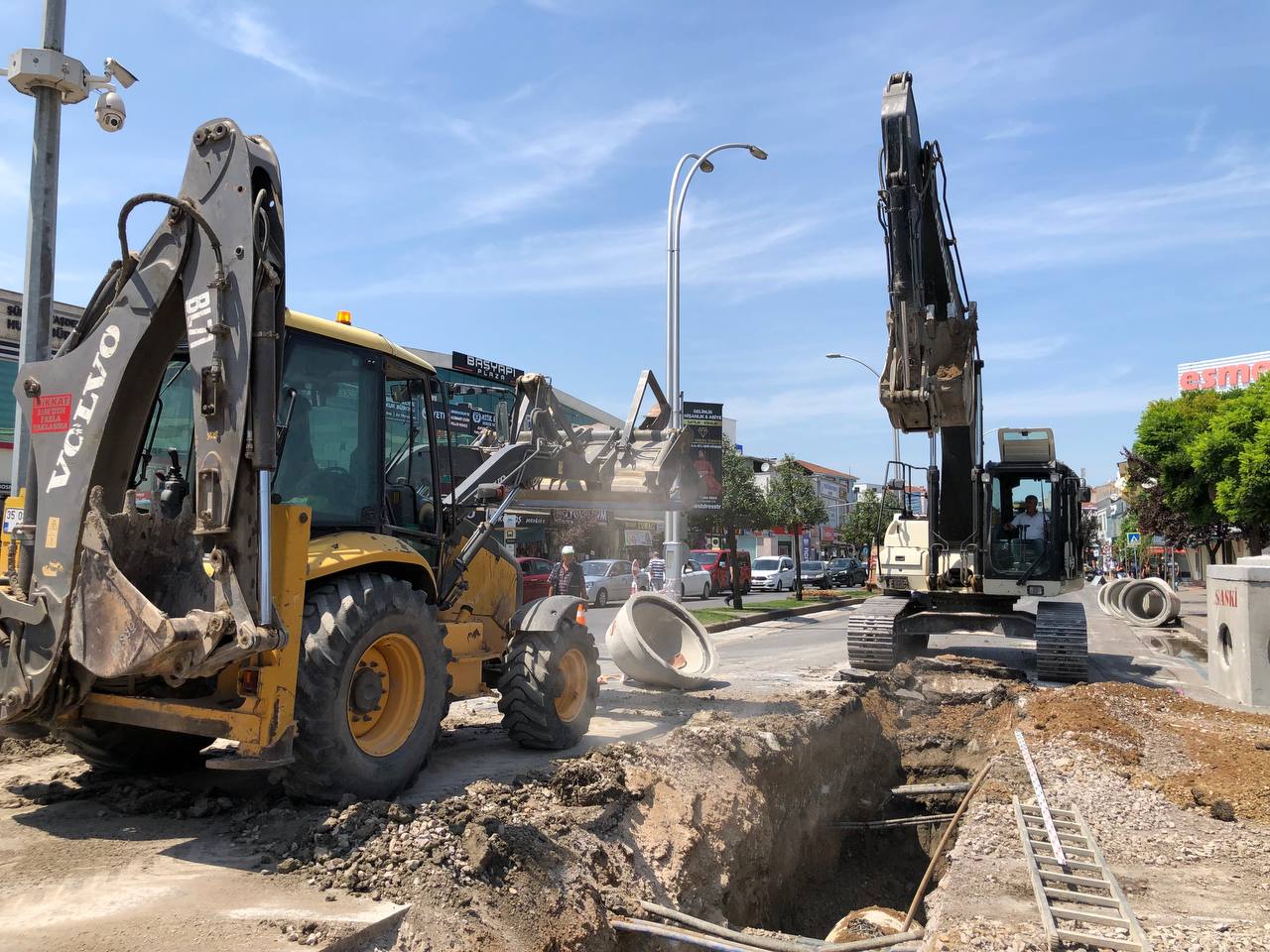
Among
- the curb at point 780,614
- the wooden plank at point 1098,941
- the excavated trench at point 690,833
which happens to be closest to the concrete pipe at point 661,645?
the excavated trench at point 690,833

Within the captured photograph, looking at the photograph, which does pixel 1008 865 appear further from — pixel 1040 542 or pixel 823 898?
pixel 1040 542

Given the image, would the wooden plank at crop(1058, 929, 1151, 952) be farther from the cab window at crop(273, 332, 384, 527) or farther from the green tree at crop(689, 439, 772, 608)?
the green tree at crop(689, 439, 772, 608)

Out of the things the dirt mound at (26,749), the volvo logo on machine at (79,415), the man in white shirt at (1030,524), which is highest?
the volvo logo on machine at (79,415)

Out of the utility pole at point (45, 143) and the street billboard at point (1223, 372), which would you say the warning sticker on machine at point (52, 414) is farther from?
the street billboard at point (1223, 372)

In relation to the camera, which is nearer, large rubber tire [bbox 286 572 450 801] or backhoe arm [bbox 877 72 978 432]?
large rubber tire [bbox 286 572 450 801]

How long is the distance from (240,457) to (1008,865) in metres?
4.67

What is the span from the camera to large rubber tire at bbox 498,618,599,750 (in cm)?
708

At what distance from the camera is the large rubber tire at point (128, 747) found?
5566mm

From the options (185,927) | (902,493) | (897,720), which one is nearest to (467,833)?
(185,927)

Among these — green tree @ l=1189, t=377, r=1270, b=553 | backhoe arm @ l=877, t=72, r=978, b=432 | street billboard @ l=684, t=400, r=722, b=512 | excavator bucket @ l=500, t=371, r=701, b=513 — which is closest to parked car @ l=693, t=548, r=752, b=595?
street billboard @ l=684, t=400, r=722, b=512

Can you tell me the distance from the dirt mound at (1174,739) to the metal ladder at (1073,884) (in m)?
Answer: 1.22

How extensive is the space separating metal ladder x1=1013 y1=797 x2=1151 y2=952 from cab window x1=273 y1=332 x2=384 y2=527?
4408 mm

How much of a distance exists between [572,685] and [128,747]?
3.27 metres

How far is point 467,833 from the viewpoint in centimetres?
459
